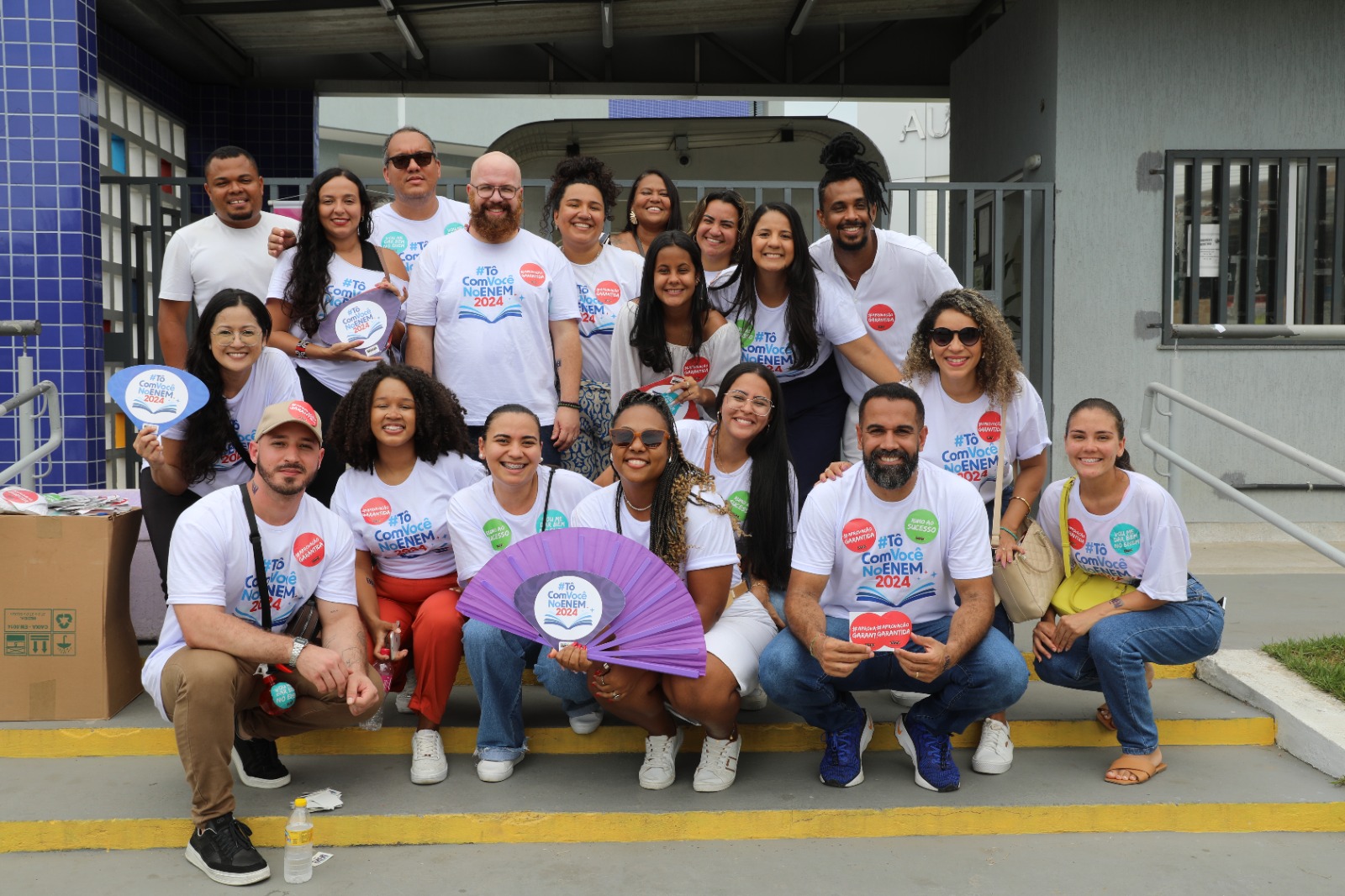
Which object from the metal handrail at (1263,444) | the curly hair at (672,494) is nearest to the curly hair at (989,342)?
the curly hair at (672,494)

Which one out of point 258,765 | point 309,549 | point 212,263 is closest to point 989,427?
point 309,549

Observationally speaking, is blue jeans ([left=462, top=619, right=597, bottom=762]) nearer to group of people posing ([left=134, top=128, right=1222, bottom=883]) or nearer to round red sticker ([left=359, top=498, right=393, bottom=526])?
group of people posing ([left=134, top=128, right=1222, bottom=883])

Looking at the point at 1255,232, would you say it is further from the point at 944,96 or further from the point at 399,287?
the point at 399,287

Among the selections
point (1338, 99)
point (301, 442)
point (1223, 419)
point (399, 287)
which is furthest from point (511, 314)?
point (1338, 99)

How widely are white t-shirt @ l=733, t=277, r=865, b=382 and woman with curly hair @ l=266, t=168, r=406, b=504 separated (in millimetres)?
1481

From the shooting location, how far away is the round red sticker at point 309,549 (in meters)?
3.72

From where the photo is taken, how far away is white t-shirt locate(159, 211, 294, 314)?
4789mm

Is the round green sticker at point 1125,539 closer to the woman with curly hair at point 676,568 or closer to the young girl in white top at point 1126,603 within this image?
the young girl in white top at point 1126,603

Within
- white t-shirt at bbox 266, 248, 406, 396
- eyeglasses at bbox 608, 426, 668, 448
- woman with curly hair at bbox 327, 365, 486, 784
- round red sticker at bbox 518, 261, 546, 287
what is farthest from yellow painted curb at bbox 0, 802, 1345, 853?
round red sticker at bbox 518, 261, 546, 287

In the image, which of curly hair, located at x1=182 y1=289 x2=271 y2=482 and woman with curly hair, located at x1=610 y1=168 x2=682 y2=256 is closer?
curly hair, located at x1=182 y1=289 x2=271 y2=482

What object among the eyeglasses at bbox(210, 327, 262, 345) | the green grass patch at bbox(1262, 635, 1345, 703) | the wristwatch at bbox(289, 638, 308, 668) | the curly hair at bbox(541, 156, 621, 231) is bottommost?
the green grass patch at bbox(1262, 635, 1345, 703)

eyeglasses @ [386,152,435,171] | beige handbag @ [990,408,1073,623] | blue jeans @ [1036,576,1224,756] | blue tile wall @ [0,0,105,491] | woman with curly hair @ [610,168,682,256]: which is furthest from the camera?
blue tile wall @ [0,0,105,491]

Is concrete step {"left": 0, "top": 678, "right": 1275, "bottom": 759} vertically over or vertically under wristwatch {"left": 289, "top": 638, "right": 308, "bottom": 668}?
under

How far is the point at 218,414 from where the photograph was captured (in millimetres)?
4172
